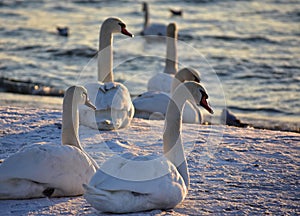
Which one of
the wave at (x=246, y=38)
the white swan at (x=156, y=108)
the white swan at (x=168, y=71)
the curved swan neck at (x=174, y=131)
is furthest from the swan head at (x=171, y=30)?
the curved swan neck at (x=174, y=131)

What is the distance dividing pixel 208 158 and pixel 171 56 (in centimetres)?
555

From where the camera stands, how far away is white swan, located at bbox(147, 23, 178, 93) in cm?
1170

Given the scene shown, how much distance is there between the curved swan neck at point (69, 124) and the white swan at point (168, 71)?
4698 mm

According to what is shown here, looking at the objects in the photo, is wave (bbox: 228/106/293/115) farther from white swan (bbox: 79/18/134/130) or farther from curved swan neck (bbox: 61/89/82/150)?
curved swan neck (bbox: 61/89/82/150)

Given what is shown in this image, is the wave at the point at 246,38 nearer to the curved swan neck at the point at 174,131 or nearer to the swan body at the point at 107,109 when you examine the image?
the swan body at the point at 107,109

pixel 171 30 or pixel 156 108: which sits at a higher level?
pixel 171 30

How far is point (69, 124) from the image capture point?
272 inches

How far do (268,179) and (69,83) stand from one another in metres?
7.74

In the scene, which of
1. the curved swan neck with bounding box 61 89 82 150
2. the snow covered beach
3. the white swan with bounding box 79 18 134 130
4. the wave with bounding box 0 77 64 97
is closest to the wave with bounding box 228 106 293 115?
the wave with bounding box 0 77 64 97

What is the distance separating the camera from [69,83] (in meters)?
14.2

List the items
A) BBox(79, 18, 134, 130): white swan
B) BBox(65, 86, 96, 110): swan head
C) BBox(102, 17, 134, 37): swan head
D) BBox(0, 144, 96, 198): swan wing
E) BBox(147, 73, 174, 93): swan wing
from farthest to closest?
BBox(147, 73, 174, 93): swan wing
BBox(102, 17, 134, 37): swan head
BBox(79, 18, 134, 130): white swan
BBox(65, 86, 96, 110): swan head
BBox(0, 144, 96, 198): swan wing

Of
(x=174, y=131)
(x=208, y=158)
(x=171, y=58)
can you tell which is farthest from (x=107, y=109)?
(x=171, y=58)

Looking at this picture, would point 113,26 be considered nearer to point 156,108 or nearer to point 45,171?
point 156,108

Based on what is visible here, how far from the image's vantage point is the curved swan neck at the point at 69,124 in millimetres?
6898
